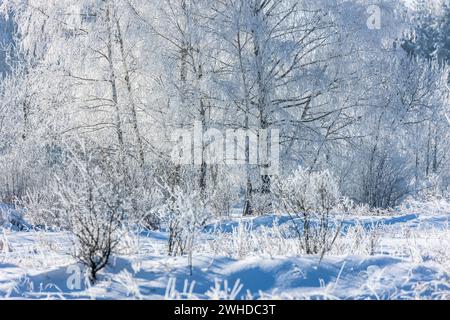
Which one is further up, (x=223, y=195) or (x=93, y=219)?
(x=93, y=219)

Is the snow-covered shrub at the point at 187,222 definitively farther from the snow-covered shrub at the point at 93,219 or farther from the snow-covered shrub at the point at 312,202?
the snow-covered shrub at the point at 312,202

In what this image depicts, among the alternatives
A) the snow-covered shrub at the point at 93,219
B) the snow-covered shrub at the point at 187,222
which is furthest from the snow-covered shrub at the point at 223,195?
the snow-covered shrub at the point at 93,219

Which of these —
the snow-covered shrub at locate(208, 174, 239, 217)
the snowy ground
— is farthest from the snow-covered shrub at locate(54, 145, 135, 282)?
the snow-covered shrub at locate(208, 174, 239, 217)

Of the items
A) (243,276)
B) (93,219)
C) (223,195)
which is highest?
(93,219)

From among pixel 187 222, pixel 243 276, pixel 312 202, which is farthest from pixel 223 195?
pixel 243 276

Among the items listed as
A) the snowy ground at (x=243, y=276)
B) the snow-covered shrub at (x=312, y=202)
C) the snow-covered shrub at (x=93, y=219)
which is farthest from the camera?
the snow-covered shrub at (x=312, y=202)

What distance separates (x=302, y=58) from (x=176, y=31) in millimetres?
2402

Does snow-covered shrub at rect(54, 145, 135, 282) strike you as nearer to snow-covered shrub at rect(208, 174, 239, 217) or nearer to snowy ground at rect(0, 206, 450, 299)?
snowy ground at rect(0, 206, 450, 299)

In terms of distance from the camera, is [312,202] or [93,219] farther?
[312,202]

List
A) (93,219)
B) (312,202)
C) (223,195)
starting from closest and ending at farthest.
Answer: (93,219) → (312,202) → (223,195)

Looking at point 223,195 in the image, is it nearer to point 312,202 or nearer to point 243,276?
point 312,202

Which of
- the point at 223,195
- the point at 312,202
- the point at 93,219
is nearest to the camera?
the point at 93,219
